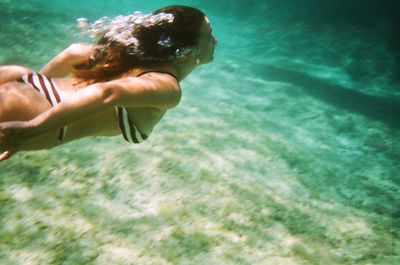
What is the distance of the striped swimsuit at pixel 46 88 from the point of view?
5.58 ft

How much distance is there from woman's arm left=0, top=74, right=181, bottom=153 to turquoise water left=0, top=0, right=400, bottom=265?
4.78ft

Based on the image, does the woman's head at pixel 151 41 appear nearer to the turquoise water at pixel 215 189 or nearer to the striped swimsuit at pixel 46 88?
the striped swimsuit at pixel 46 88

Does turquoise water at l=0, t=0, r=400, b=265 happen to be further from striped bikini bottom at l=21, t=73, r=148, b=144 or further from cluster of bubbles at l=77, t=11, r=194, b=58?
cluster of bubbles at l=77, t=11, r=194, b=58

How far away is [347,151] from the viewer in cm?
648

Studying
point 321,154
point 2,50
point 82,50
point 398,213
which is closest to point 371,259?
point 398,213

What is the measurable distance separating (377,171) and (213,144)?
444 centimetres

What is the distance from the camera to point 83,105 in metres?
1.29

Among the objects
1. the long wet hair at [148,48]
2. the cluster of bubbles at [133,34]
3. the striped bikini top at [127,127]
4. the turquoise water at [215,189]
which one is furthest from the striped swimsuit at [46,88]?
the turquoise water at [215,189]

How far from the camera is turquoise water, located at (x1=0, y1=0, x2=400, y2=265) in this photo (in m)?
2.33

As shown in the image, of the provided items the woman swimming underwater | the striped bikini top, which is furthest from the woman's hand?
the striped bikini top

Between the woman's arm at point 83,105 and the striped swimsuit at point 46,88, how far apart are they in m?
0.43

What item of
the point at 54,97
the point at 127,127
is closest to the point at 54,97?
the point at 54,97

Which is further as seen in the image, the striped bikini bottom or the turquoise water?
the turquoise water

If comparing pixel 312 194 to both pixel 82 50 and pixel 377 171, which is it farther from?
pixel 82 50
